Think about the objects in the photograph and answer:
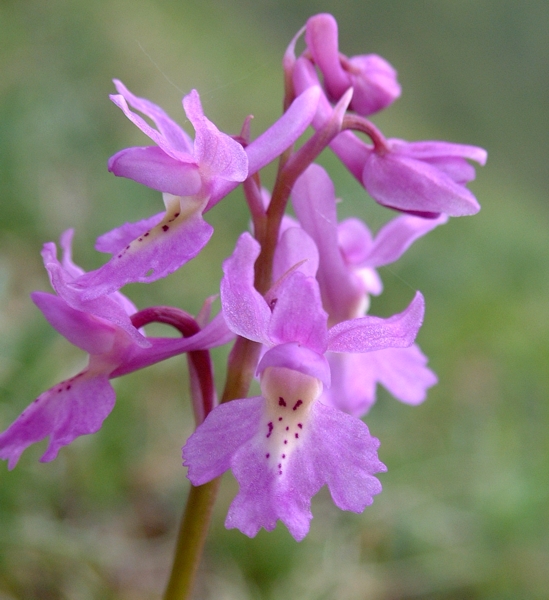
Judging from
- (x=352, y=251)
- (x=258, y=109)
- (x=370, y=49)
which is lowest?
(x=370, y=49)

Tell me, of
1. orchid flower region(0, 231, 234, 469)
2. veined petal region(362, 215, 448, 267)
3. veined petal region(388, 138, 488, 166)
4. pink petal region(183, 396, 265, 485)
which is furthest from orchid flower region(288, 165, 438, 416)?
pink petal region(183, 396, 265, 485)

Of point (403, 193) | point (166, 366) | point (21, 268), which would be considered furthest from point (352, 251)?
point (21, 268)

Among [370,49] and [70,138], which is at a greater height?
[70,138]

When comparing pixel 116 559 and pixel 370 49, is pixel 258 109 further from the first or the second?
pixel 116 559

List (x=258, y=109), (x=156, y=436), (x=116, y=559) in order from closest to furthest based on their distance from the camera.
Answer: (x=116, y=559) < (x=156, y=436) < (x=258, y=109)

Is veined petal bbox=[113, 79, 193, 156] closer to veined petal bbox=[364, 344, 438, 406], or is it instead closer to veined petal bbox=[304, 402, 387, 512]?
veined petal bbox=[304, 402, 387, 512]

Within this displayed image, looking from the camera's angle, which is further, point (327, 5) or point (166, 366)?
point (327, 5)

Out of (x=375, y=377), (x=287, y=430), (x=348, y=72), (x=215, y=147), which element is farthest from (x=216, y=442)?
(x=348, y=72)

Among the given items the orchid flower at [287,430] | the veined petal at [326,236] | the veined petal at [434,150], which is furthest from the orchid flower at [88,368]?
the veined petal at [434,150]
